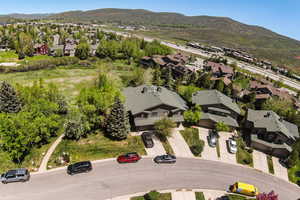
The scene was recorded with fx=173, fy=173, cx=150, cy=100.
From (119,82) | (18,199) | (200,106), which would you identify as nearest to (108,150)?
(18,199)

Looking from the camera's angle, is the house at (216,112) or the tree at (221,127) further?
the house at (216,112)

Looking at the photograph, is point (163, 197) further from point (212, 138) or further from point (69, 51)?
point (69, 51)

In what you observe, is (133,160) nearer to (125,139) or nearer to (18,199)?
(125,139)

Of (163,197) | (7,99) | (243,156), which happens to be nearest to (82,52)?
(7,99)

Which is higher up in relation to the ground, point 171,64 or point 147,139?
point 171,64

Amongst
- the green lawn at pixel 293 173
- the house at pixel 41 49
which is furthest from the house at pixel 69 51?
the green lawn at pixel 293 173

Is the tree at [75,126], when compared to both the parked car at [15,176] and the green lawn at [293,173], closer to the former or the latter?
the parked car at [15,176]

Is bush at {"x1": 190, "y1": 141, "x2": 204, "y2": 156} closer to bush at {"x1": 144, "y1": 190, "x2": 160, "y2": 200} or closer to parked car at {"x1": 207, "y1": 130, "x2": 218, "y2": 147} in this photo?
parked car at {"x1": 207, "y1": 130, "x2": 218, "y2": 147}
